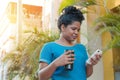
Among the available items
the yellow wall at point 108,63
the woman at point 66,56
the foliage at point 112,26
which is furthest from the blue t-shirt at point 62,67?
the yellow wall at point 108,63

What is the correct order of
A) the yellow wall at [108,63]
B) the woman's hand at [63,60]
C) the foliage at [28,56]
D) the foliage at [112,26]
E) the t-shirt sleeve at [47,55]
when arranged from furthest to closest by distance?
the foliage at [28,56] → the yellow wall at [108,63] → the foliage at [112,26] → the t-shirt sleeve at [47,55] → the woman's hand at [63,60]

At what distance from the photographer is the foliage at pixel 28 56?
4945 mm

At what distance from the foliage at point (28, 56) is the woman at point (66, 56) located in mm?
2927

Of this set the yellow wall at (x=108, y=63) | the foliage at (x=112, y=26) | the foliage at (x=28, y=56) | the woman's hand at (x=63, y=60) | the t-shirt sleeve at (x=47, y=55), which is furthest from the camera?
the foliage at (x=28, y=56)

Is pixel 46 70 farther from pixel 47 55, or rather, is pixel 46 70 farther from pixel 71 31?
pixel 71 31

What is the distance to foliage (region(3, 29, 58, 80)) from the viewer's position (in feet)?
16.2

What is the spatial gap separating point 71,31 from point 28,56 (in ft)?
11.6

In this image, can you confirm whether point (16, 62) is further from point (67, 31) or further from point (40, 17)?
point (67, 31)

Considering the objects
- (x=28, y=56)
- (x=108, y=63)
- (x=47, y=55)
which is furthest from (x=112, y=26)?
(x=47, y=55)

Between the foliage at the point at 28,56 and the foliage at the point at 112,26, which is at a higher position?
the foliage at the point at 112,26

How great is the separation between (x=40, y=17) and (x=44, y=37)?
4035mm

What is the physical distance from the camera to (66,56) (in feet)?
5.58

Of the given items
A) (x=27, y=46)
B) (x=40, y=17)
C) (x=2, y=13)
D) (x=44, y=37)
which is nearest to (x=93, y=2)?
(x=44, y=37)

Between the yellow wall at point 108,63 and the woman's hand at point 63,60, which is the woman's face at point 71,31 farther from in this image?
the yellow wall at point 108,63
